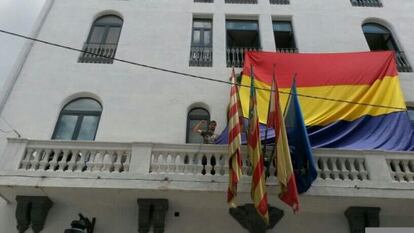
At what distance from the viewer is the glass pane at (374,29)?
1382 cm

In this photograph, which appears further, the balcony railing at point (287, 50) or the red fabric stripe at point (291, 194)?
the balcony railing at point (287, 50)

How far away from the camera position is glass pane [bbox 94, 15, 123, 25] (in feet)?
44.7

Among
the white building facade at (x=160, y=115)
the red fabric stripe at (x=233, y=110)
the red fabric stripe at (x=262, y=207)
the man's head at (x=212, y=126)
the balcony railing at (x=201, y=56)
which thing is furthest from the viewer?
the balcony railing at (x=201, y=56)

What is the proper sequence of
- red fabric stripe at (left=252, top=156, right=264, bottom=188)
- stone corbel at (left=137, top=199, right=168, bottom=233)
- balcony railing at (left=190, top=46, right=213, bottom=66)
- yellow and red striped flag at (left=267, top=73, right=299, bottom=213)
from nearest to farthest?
1. yellow and red striped flag at (left=267, top=73, right=299, bottom=213)
2. red fabric stripe at (left=252, top=156, right=264, bottom=188)
3. stone corbel at (left=137, top=199, right=168, bottom=233)
4. balcony railing at (left=190, top=46, right=213, bottom=66)

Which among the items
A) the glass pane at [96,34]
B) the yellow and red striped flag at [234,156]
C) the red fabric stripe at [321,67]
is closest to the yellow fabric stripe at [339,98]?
the red fabric stripe at [321,67]

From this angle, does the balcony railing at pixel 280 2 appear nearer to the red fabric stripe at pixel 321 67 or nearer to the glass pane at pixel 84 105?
the red fabric stripe at pixel 321 67

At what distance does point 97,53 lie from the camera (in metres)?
12.4

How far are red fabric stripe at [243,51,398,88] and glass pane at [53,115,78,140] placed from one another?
5.08 meters

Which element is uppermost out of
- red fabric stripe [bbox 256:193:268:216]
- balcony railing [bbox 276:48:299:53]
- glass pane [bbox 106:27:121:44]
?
glass pane [bbox 106:27:121:44]

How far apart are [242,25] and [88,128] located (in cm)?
646

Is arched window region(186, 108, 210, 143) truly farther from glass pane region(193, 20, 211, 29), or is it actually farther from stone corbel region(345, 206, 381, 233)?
stone corbel region(345, 206, 381, 233)

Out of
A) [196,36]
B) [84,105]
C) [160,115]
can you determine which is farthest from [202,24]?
[84,105]

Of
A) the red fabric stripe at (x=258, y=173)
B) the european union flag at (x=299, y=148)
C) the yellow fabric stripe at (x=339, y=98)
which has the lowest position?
the red fabric stripe at (x=258, y=173)

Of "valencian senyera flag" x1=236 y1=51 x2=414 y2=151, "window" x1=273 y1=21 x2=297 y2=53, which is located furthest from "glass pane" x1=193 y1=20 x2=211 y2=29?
"valencian senyera flag" x1=236 y1=51 x2=414 y2=151
